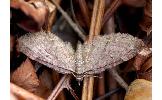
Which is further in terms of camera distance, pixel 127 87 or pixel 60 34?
pixel 60 34

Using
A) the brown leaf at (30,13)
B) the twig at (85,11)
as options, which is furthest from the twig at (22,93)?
the twig at (85,11)

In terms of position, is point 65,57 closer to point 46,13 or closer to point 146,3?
point 46,13

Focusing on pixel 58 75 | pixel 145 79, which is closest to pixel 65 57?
pixel 58 75

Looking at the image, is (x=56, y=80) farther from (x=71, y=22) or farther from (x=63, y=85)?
(x=71, y=22)

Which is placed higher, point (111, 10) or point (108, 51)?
point (111, 10)

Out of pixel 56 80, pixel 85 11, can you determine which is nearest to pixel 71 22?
pixel 85 11

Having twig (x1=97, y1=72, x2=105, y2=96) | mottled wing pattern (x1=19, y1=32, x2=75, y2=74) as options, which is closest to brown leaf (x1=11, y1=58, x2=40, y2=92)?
mottled wing pattern (x1=19, y1=32, x2=75, y2=74)

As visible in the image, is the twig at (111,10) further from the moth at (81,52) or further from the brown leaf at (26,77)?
the brown leaf at (26,77)
